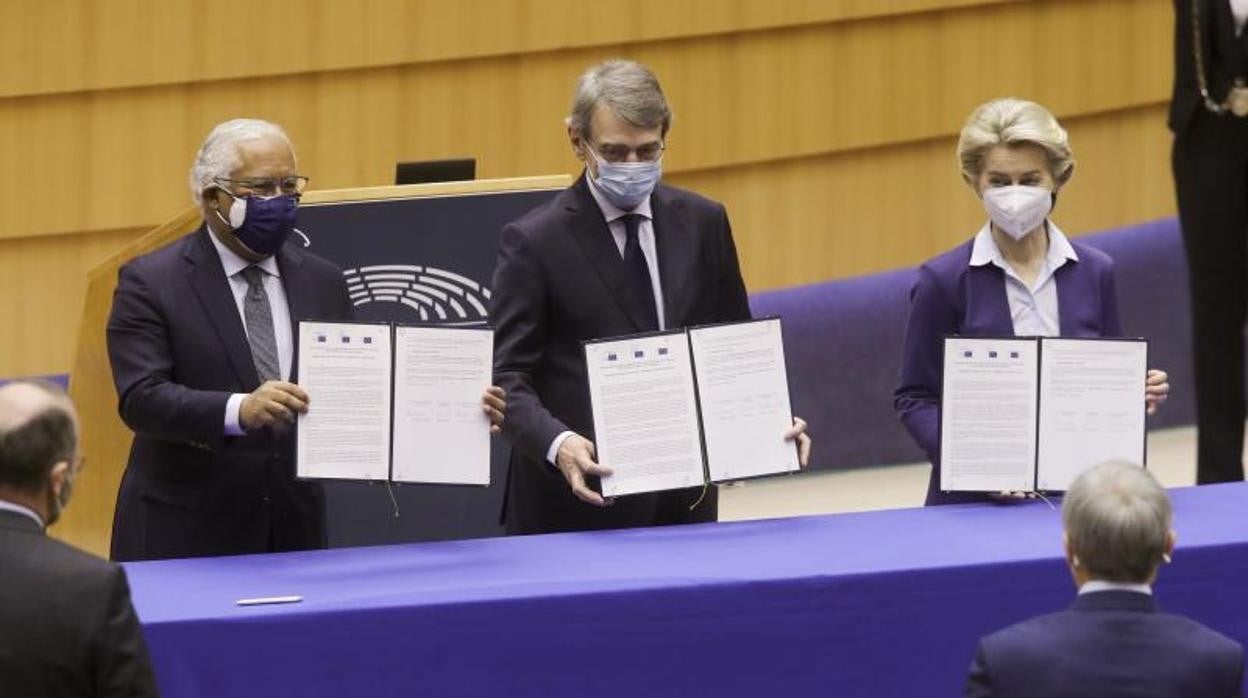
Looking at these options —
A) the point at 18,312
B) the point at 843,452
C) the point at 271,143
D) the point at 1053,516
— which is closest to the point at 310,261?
the point at 271,143

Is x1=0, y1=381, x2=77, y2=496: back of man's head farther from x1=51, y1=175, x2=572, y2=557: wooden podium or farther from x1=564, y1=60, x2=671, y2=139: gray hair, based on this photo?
x1=51, y1=175, x2=572, y2=557: wooden podium

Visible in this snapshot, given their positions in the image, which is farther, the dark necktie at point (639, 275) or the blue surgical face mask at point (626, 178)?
the dark necktie at point (639, 275)

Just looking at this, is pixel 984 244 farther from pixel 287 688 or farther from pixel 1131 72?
pixel 1131 72

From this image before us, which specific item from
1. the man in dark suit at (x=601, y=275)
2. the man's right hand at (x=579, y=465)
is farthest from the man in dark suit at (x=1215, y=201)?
the man's right hand at (x=579, y=465)

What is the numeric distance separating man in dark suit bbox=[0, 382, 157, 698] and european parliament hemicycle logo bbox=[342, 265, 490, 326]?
2.84 metres

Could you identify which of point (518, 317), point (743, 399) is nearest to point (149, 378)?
point (518, 317)

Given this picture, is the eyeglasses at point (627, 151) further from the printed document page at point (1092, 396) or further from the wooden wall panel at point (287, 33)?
the wooden wall panel at point (287, 33)

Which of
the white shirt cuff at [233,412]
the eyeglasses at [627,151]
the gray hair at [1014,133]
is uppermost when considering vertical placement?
the gray hair at [1014,133]

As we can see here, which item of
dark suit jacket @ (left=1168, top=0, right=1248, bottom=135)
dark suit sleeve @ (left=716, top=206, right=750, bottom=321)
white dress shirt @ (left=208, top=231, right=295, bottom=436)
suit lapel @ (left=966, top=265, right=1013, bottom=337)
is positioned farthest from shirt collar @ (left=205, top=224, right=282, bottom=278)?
dark suit jacket @ (left=1168, top=0, right=1248, bottom=135)

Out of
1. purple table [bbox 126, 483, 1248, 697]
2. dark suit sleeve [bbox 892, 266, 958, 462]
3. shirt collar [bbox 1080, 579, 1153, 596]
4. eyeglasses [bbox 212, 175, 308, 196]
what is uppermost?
eyeglasses [bbox 212, 175, 308, 196]

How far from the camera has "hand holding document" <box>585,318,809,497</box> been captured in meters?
4.29

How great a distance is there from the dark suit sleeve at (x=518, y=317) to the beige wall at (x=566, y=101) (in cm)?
261

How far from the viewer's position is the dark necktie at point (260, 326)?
15.2ft

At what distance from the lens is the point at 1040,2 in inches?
324
